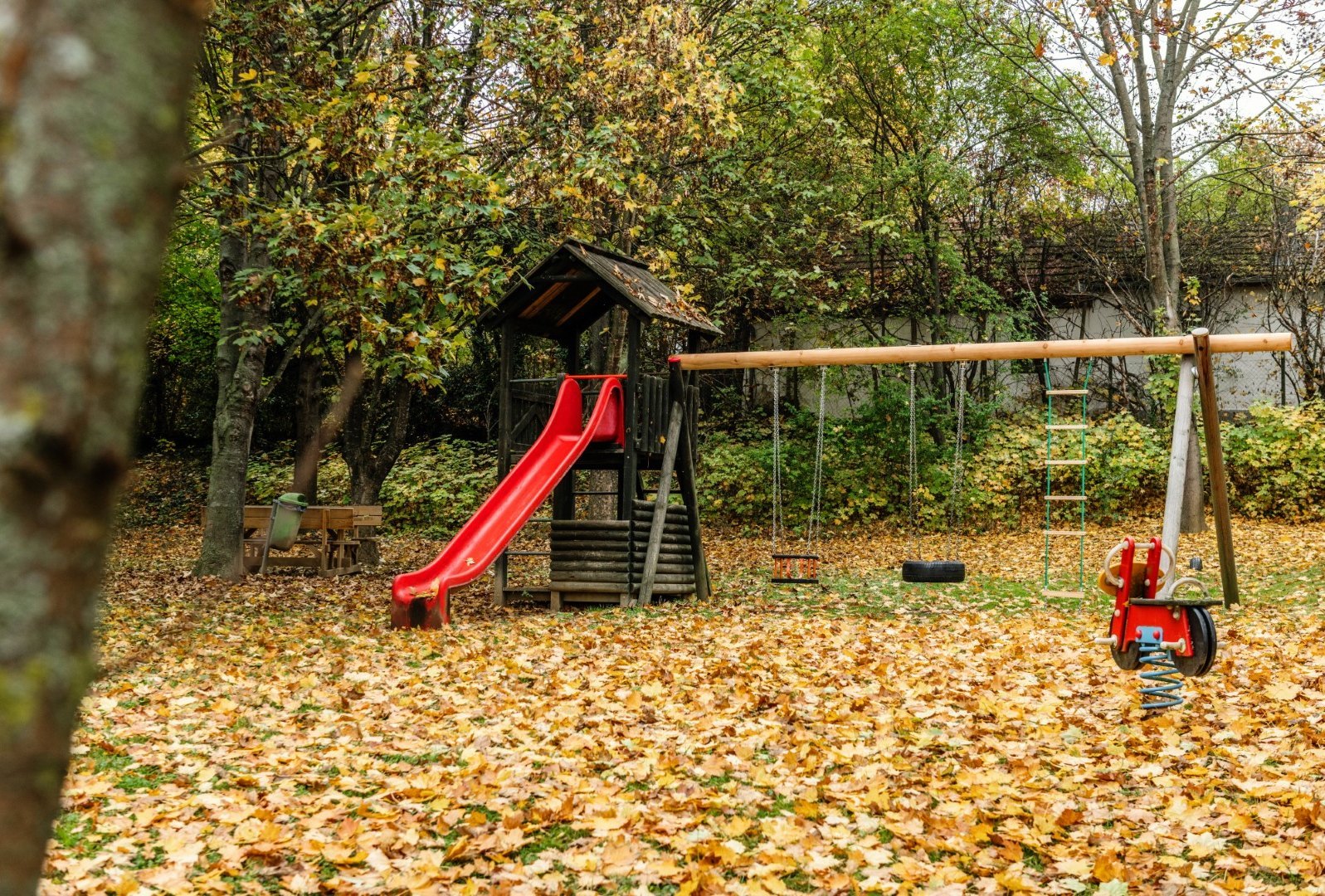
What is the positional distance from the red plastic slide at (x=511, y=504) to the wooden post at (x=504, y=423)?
0.46 meters

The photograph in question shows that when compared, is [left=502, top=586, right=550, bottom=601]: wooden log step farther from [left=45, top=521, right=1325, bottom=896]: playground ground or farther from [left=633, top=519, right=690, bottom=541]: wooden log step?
[left=45, top=521, right=1325, bottom=896]: playground ground

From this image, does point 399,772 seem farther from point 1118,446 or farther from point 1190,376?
point 1118,446

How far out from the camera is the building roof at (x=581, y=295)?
11445mm

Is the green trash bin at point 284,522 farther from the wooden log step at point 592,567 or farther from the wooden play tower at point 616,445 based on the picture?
the wooden log step at point 592,567

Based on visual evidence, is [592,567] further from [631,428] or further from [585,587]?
[631,428]

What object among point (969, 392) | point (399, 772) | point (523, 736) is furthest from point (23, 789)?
point (969, 392)

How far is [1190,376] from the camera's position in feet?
32.1

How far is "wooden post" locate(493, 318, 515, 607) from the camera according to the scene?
1168 centimetres

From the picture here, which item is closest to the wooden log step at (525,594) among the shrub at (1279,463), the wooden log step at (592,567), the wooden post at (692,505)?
the wooden log step at (592,567)

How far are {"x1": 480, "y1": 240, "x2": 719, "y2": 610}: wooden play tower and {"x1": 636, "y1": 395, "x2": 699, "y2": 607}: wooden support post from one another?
12mm

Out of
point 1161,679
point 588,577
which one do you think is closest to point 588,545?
point 588,577

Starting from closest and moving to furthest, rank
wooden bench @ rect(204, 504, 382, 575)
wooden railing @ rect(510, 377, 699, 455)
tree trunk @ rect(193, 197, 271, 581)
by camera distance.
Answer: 1. wooden railing @ rect(510, 377, 699, 455)
2. tree trunk @ rect(193, 197, 271, 581)
3. wooden bench @ rect(204, 504, 382, 575)

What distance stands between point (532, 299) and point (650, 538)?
3.05 meters

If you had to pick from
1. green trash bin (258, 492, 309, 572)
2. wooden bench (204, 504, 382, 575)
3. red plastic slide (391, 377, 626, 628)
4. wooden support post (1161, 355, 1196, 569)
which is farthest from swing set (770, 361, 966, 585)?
green trash bin (258, 492, 309, 572)
